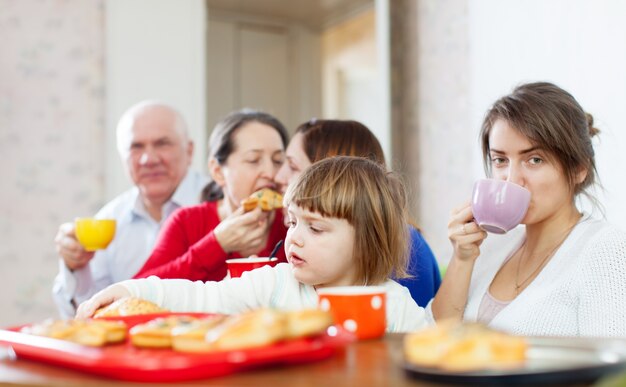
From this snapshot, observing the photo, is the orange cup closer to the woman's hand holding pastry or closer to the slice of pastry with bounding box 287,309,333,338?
the slice of pastry with bounding box 287,309,333,338

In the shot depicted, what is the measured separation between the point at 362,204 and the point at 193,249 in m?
0.63

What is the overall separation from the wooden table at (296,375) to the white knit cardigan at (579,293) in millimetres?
706

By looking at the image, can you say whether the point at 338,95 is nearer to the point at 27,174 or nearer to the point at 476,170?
the point at 476,170

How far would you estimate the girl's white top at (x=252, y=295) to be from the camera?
1.24m

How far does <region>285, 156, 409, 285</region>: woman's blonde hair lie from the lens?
1.37m

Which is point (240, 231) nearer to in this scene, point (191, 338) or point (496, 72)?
point (191, 338)

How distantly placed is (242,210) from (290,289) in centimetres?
61

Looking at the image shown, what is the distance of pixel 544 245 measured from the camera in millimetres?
1671

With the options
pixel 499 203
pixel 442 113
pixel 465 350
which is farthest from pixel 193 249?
pixel 442 113

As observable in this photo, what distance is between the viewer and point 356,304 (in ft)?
3.22

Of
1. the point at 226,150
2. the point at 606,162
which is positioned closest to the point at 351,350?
the point at 226,150

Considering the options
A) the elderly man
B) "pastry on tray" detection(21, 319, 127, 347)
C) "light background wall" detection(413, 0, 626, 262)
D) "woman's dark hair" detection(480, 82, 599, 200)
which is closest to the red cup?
"pastry on tray" detection(21, 319, 127, 347)

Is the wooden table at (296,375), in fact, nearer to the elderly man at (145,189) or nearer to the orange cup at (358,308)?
the orange cup at (358,308)

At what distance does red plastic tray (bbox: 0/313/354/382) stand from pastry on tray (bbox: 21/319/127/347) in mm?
21
